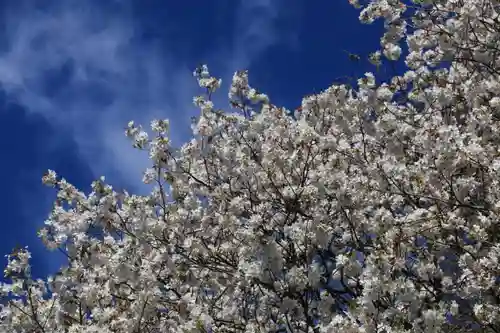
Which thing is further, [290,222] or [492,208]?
[290,222]

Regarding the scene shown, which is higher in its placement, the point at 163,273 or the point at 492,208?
the point at 163,273

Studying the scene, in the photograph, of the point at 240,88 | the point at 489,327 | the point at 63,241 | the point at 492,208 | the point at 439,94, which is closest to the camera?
the point at 489,327

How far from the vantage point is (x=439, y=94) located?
332 inches

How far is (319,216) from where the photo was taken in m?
7.18

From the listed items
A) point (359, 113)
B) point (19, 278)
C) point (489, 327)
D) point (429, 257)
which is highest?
point (359, 113)

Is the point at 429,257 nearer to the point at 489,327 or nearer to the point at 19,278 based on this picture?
the point at 489,327

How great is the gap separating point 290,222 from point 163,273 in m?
1.83

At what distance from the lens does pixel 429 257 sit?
22.9 feet

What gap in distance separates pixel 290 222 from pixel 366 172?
4.19 feet

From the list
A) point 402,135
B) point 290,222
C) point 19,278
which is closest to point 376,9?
point 402,135

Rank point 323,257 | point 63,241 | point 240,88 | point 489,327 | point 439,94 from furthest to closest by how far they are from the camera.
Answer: point 240,88 < point 63,241 < point 439,94 < point 323,257 < point 489,327

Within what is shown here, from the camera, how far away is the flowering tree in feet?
22.1

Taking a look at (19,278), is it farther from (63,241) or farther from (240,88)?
(240,88)

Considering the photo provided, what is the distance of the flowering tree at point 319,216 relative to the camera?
22.1ft
